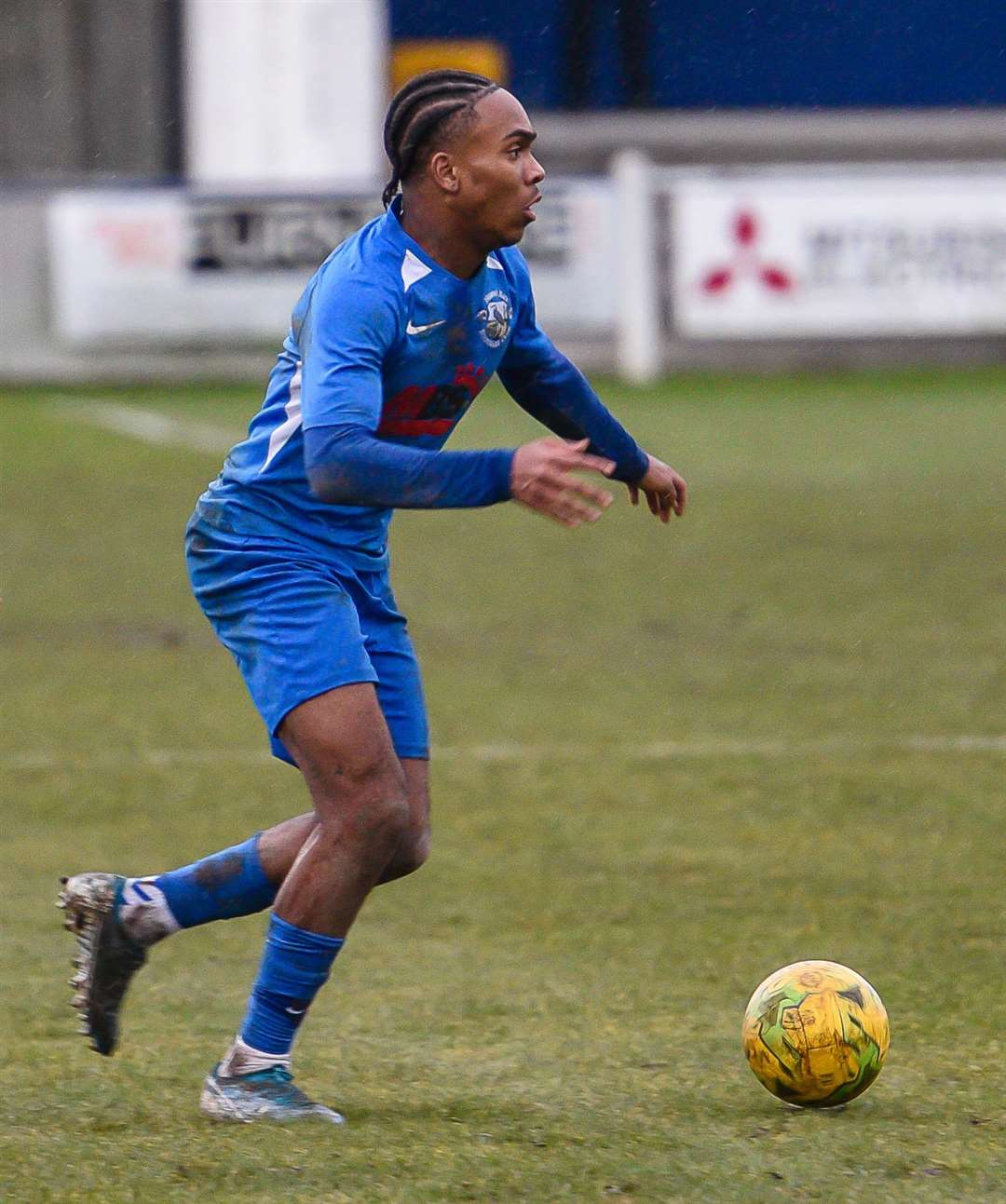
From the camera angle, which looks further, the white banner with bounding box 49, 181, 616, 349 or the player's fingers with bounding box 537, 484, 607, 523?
the white banner with bounding box 49, 181, 616, 349

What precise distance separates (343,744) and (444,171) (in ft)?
3.55

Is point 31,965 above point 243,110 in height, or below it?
below

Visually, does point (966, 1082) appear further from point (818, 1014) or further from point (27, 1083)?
point (27, 1083)

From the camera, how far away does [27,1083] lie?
15.1 ft

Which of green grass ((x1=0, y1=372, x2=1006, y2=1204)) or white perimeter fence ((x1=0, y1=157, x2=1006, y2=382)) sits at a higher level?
white perimeter fence ((x1=0, y1=157, x2=1006, y2=382))

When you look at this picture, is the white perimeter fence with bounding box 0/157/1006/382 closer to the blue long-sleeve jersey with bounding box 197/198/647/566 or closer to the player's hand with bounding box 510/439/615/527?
the blue long-sleeve jersey with bounding box 197/198/647/566

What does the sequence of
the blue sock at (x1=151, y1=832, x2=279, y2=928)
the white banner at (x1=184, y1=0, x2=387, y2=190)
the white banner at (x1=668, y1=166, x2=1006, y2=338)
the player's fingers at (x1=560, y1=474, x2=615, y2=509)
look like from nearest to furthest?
1. the player's fingers at (x1=560, y1=474, x2=615, y2=509)
2. the blue sock at (x1=151, y1=832, x2=279, y2=928)
3. the white banner at (x1=668, y1=166, x2=1006, y2=338)
4. the white banner at (x1=184, y1=0, x2=387, y2=190)

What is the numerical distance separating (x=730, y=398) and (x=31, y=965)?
15.1 m

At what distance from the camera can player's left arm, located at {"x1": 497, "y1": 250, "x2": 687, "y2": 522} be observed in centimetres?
487

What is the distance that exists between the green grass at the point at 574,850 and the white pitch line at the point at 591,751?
0.02 m

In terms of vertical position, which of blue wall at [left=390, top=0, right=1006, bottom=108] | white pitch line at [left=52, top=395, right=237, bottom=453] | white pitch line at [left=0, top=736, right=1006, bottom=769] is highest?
blue wall at [left=390, top=0, right=1006, bottom=108]

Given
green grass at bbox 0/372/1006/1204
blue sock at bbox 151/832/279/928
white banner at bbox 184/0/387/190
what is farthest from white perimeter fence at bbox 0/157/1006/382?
blue sock at bbox 151/832/279/928

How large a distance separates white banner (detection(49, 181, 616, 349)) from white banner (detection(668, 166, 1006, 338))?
150 centimetres

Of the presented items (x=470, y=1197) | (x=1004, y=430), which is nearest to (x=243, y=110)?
(x=1004, y=430)
